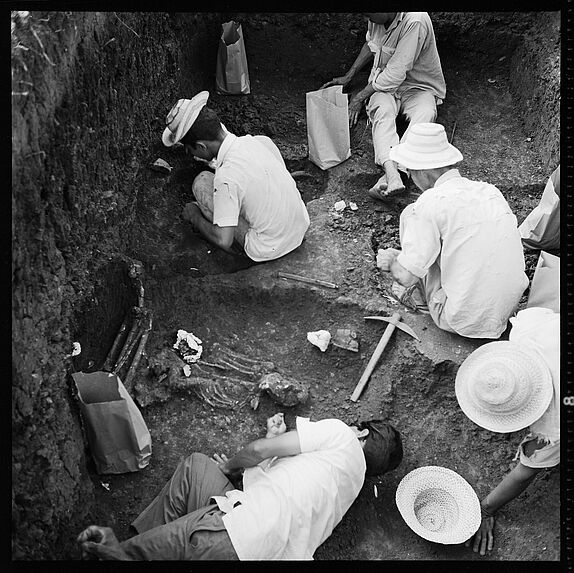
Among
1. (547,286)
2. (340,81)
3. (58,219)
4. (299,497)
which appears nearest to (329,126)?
(340,81)

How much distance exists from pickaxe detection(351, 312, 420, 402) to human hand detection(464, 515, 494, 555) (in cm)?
92

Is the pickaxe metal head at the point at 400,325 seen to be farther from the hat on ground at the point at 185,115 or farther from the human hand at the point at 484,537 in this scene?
the hat on ground at the point at 185,115

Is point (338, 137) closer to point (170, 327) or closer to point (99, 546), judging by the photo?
point (170, 327)

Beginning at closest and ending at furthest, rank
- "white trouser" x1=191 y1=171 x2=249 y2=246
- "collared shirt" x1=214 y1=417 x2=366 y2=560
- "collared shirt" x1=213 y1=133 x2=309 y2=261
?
"collared shirt" x1=214 y1=417 x2=366 y2=560 < "collared shirt" x1=213 y1=133 x2=309 y2=261 < "white trouser" x1=191 y1=171 x2=249 y2=246

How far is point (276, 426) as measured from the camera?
3543mm

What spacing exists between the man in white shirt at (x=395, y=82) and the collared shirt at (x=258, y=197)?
881 mm

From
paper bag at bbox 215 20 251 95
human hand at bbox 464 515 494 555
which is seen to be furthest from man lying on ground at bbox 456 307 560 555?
paper bag at bbox 215 20 251 95

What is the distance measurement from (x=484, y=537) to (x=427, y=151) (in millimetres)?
2028

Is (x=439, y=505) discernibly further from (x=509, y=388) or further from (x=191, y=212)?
(x=191, y=212)

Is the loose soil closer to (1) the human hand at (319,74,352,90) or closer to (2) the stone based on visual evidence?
Result: (2) the stone

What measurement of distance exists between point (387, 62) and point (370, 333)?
7.23ft

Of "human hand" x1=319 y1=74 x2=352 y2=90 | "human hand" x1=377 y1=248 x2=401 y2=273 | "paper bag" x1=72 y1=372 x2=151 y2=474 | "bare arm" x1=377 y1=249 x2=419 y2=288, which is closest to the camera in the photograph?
"paper bag" x1=72 y1=372 x2=151 y2=474

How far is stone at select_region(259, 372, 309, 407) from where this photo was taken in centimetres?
380

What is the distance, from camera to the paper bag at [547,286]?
378 cm
